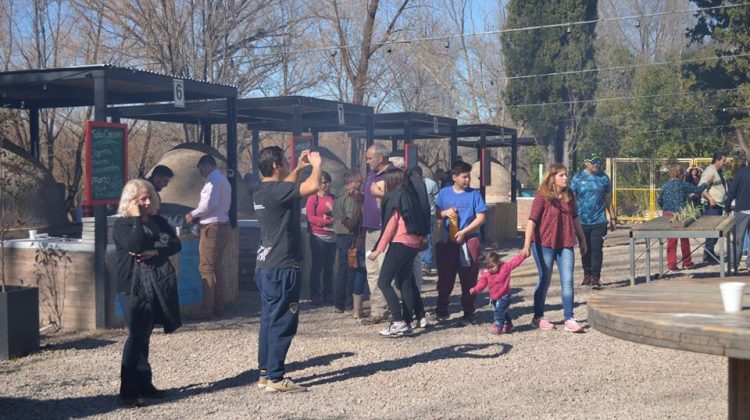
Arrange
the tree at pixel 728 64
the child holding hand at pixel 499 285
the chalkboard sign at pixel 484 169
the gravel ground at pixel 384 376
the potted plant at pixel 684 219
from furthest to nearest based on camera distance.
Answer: the tree at pixel 728 64 < the chalkboard sign at pixel 484 169 < the potted plant at pixel 684 219 < the child holding hand at pixel 499 285 < the gravel ground at pixel 384 376

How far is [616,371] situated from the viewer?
7551 millimetres

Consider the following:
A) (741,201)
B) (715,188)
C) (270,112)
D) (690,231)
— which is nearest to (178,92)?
(270,112)

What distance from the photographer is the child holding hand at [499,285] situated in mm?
9156

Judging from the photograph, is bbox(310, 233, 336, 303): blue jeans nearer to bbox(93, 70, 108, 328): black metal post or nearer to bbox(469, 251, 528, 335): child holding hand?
bbox(469, 251, 528, 335): child holding hand

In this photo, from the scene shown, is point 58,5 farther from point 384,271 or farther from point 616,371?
point 616,371

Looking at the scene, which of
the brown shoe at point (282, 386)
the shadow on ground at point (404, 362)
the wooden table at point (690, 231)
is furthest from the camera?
the wooden table at point (690, 231)

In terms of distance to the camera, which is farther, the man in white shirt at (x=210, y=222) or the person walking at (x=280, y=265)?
the man in white shirt at (x=210, y=222)

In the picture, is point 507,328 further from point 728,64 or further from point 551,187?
point 728,64

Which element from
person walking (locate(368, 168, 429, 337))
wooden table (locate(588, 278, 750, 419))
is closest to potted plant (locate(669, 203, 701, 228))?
person walking (locate(368, 168, 429, 337))

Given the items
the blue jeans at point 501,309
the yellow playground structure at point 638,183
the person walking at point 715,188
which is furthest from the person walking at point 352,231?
the yellow playground structure at point 638,183

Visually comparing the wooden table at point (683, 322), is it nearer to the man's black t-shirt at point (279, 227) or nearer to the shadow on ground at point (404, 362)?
the man's black t-shirt at point (279, 227)

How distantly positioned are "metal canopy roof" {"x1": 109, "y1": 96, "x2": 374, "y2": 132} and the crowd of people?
2.66 m

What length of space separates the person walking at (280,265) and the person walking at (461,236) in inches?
118

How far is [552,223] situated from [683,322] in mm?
5372
